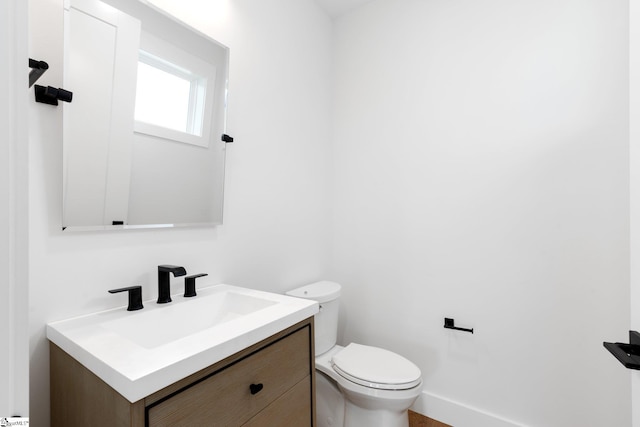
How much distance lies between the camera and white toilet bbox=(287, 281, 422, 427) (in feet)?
4.28

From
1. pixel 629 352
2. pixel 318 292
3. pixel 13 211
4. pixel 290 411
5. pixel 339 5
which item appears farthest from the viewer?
pixel 339 5

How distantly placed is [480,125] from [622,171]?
62 centimetres

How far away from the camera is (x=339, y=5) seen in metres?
2.03

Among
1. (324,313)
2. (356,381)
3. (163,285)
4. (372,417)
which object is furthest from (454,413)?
(163,285)

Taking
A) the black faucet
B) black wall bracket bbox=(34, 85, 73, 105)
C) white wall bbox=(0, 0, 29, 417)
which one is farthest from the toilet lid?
black wall bracket bbox=(34, 85, 73, 105)

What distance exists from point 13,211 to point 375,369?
56.6 inches

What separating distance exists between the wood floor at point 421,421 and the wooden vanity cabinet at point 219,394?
3.05 ft

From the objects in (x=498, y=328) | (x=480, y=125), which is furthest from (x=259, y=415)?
(x=480, y=125)

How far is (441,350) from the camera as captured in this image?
67.2 inches

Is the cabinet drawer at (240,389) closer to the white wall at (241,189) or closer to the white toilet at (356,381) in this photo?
the white toilet at (356,381)

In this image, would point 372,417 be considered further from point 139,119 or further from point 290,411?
point 139,119

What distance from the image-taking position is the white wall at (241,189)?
2.83 feet

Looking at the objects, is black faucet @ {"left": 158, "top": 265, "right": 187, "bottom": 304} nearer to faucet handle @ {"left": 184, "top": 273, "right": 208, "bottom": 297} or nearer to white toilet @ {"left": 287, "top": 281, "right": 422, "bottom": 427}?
faucet handle @ {"left": 184, "top": 273, "right": 208, "bottom": 297}

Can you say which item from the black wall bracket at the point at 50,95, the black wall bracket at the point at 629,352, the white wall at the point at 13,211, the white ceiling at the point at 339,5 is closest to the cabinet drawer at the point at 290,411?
the white wall at the point at 13,211
